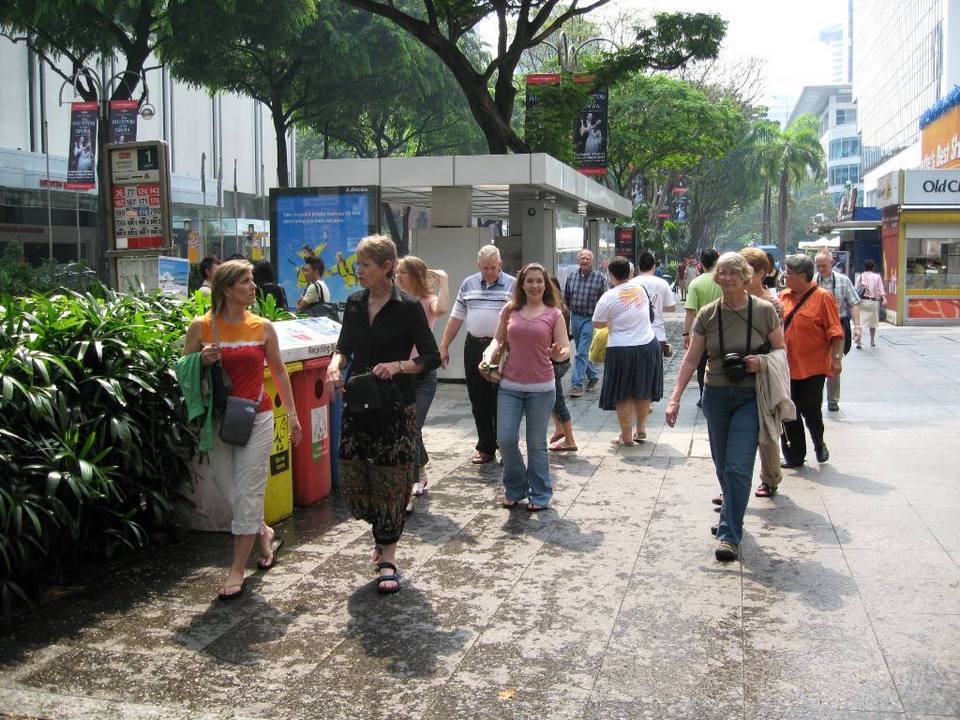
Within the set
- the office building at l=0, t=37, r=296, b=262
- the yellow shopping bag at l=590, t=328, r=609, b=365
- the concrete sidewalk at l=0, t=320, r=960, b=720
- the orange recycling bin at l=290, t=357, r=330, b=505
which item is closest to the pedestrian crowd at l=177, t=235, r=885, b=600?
the concrete sidewalk at l=0, t=320, r=960, b=720

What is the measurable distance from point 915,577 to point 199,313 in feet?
14.3

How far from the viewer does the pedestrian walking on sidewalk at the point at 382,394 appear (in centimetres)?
541

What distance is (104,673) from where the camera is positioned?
14.4 feet

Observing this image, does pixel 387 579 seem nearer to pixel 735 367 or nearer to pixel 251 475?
pixel 251 475

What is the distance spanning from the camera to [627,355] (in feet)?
31.4

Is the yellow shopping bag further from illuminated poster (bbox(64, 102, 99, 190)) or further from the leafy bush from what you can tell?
illuminated poster (bbox(64, 102, 99, 190))

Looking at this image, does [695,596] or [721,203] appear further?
[721,203]

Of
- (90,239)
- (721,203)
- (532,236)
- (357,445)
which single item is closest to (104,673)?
(357,445)

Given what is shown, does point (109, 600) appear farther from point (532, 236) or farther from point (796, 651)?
point (532, 236)

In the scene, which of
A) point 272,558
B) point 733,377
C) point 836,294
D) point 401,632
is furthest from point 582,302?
point 401,632

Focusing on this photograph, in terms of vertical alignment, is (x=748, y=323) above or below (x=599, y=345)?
above

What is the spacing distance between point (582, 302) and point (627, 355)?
3542mm

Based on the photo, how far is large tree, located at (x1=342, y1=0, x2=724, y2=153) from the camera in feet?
61.5

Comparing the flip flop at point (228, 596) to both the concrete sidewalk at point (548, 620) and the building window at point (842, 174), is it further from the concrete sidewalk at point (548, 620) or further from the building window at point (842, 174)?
the building window at point (842, 174)
